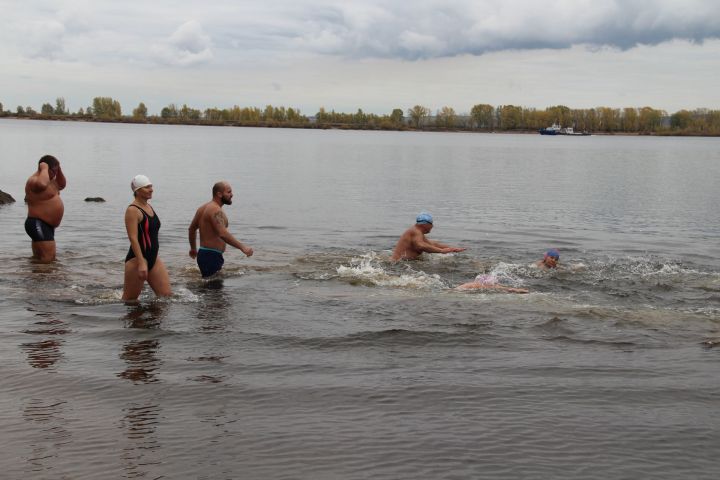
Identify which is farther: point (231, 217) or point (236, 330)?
point (231, 217)

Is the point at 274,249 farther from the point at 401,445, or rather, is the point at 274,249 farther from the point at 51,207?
the point at 401,445

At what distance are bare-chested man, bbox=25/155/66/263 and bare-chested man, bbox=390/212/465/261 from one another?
22.9 ft

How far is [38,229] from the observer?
1446 cm

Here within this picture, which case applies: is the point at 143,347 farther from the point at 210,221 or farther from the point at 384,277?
the point at 384,277

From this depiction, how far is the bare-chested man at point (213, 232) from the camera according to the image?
12445 millimetres

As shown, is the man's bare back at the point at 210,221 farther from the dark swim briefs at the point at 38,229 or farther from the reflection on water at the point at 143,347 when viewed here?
the dark swim briefs at the point at 38,229

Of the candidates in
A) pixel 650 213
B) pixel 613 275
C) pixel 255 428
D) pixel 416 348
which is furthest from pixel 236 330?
pixel 650 213

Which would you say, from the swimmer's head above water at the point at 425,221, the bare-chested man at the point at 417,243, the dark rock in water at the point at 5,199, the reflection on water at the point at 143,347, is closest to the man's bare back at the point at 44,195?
the reflection on water at the point at 143,347

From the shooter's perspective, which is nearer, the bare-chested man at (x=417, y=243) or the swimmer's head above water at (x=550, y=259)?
the swimmer's head above water at (x=550, y=259)

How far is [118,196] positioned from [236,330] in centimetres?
2458

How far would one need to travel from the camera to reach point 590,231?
81.0ft

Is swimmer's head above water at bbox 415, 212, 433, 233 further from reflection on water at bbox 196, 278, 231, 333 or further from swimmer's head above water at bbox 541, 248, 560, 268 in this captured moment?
reflection on water at bbox 196, 278, 231, 333

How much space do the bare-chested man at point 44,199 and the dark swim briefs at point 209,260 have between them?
10.7 feet

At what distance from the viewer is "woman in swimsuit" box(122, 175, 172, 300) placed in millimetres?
10273
